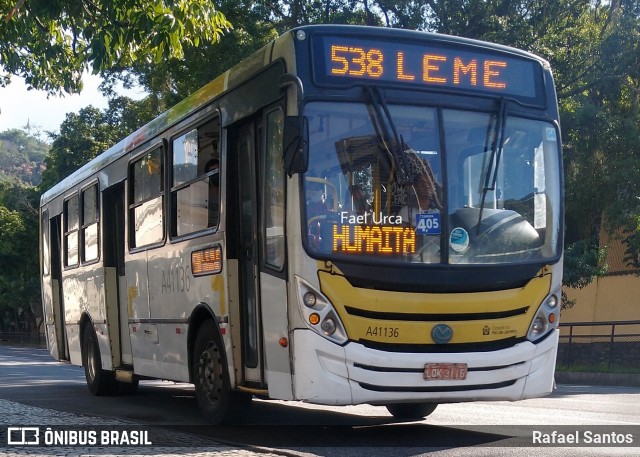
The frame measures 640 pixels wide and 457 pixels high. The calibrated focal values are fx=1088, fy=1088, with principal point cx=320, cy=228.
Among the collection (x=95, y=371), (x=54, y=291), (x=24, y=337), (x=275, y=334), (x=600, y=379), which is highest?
(x=54, y=291)

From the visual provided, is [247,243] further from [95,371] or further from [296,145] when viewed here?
[95,371]

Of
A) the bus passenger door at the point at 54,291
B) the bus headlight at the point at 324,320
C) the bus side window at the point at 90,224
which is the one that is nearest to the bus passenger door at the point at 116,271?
the bus side window at the point at 90,224

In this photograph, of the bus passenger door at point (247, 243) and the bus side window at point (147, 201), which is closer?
the bus passenger door at point (247, 243)

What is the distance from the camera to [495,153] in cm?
934

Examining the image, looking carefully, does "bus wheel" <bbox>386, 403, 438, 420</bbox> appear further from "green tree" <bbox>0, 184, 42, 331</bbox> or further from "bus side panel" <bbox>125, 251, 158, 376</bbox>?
"green tree" <bbox>0, 184, 42, 331</bbox>

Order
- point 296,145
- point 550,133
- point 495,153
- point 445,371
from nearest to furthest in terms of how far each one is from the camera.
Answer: point 296,145, point 445,371, point 495,153, point 550,133

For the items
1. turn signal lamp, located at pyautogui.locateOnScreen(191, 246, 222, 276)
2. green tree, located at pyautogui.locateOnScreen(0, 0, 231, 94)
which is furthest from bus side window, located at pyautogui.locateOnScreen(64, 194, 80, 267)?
turn signal lamp, located at pyautogui.locateOnScreen(191, 246, 222, 276)

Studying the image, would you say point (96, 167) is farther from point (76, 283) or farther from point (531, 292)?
point (531, 292)

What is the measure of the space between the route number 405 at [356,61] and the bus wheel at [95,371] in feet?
24.6

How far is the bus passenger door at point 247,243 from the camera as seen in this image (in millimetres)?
9625

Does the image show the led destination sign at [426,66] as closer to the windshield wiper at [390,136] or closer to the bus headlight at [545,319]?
the windshield wiper at [390,136]

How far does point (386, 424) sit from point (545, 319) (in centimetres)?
234

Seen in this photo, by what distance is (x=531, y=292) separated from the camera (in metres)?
9.30

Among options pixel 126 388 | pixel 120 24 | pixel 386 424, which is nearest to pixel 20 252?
pixel 126 388
